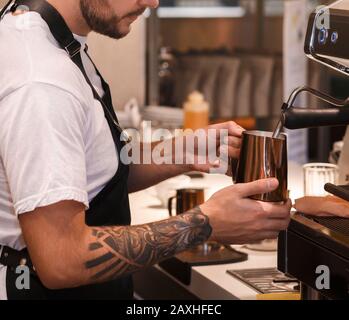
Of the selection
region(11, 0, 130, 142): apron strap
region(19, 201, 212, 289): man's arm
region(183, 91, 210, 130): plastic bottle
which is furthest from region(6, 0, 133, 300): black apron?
region(183, 91, 210, 130): plastic bottle

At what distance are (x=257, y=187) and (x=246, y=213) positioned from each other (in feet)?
0.17

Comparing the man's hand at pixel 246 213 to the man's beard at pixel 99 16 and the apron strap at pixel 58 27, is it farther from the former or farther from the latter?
the man's beard at pixel 99 16

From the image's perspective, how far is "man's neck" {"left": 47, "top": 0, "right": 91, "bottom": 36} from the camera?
1.60 metres

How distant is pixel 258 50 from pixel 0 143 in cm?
450

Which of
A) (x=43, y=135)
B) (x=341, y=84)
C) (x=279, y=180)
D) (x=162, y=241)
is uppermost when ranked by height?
(x=43, y=135)

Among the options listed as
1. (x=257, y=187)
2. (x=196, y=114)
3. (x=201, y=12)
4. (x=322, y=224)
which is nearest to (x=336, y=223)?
(x=322, y=224)

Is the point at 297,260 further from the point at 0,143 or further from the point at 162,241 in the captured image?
the point at 0,143

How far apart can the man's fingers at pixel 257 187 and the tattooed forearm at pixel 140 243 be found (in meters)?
0.09

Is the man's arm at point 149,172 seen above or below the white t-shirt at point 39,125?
below

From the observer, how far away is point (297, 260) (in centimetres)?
151

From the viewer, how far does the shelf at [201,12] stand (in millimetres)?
6398

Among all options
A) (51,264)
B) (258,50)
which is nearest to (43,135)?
(51,264)

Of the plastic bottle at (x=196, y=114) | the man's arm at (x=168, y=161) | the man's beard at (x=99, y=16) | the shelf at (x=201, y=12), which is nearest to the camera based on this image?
the man's beard at (x=99, y=16)

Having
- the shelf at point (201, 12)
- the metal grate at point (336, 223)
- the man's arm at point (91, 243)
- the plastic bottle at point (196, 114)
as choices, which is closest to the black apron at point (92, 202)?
the man's arm at point (91, 243)
